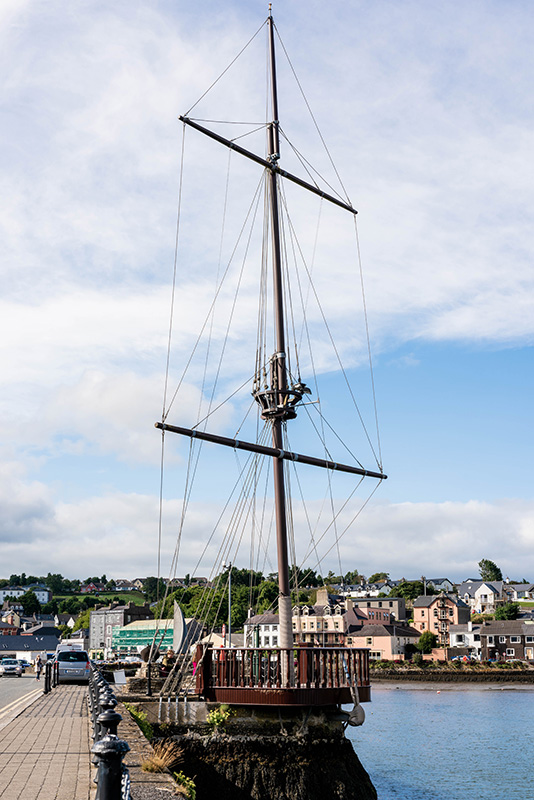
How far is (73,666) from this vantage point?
1346 inches

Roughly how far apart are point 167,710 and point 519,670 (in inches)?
3978

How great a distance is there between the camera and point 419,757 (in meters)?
36.3

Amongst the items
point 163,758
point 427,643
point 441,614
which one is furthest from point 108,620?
point 163,758

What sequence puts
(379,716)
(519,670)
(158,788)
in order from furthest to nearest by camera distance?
(519,670) → (379,716) → (158,788)

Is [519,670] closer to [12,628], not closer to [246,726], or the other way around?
[246,726]

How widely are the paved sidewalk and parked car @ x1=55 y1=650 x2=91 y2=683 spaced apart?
14979 mm

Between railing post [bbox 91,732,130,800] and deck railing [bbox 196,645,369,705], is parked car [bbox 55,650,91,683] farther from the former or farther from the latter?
railing post [bbox 91,732,130,800]

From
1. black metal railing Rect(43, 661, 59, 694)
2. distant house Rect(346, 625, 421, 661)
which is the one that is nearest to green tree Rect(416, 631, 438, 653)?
distant house Rect(346, 625, 421, 661)

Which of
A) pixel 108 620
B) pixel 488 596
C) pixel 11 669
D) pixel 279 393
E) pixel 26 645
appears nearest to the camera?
pixel 279 393

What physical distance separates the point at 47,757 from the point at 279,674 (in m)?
5.01

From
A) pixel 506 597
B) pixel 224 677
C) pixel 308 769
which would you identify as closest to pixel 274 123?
pixel 224 677

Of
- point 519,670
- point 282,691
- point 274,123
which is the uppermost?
point 274,123

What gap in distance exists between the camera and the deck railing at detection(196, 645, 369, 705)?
1495 cm

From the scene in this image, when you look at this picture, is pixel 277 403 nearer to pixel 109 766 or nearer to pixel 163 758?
pixel 163 758
